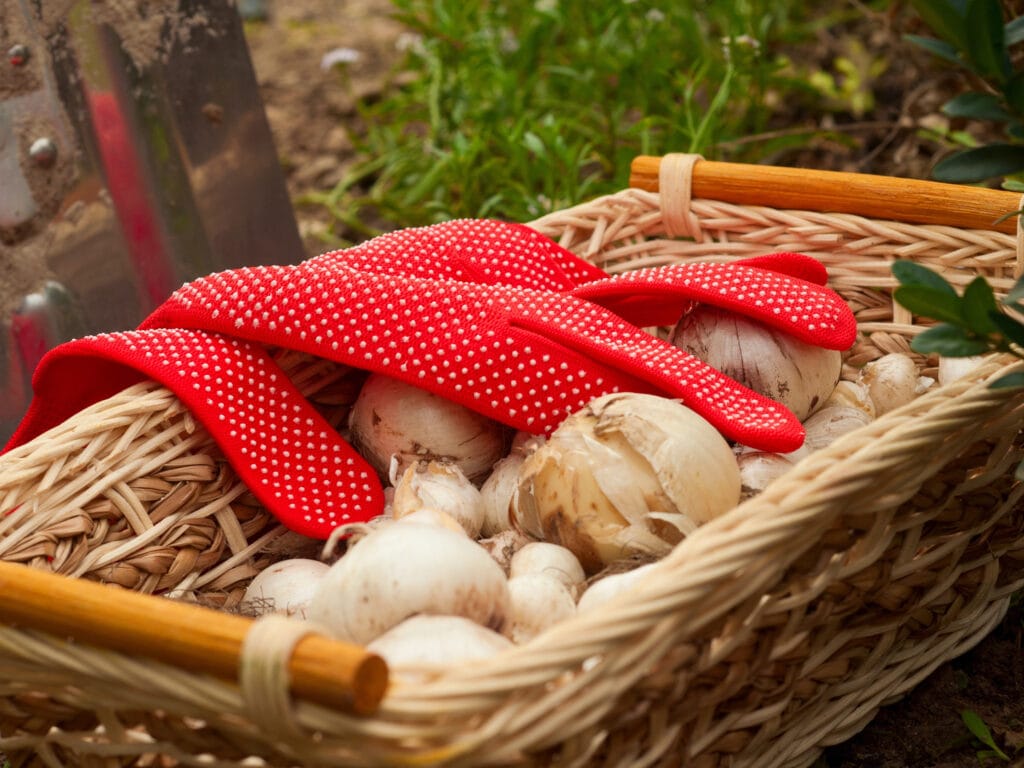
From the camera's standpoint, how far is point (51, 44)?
176cm

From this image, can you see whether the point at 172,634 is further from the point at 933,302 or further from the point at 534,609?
the point at 933,302

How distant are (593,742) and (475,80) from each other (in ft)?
6.45

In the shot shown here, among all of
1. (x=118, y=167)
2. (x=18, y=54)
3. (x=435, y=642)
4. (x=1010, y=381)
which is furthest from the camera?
(x=118, y=167)

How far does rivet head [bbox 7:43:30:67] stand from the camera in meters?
1.73

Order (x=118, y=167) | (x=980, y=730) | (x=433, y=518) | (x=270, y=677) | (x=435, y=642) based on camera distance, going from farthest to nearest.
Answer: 1. (x=118, y=167)
2. (x=980, y=730)
3. (x=433, y=518)
4. (x=435, y=642)
5. (x=270, y=677)

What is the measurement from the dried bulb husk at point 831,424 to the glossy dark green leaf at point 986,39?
17.8 inches

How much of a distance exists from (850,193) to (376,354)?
0.67 m

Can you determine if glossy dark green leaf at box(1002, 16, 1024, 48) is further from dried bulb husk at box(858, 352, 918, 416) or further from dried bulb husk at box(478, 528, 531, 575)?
dried bulb husk at box(478, 528, 531, 575)

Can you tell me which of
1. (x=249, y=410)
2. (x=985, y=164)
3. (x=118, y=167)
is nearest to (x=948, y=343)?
(x=985, y=164)

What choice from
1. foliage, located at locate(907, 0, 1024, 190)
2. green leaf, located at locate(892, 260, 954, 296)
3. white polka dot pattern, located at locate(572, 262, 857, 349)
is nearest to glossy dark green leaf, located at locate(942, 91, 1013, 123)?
foliage, located at locate(907, 0, 1024, 190)

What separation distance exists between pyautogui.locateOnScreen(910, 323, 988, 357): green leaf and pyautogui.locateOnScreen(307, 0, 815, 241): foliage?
1.19 metres

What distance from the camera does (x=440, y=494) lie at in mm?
1222

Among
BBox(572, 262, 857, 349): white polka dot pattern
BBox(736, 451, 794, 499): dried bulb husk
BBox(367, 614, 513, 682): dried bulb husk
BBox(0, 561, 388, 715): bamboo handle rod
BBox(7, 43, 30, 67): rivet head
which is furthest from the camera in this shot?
BBox(7, 43, 30, 67): rivet head

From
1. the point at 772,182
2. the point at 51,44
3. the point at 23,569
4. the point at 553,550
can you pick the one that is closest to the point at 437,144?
the point at 51,44
